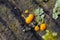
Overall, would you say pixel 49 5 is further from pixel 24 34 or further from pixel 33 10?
pixel 24 34

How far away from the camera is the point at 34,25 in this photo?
2.22 m

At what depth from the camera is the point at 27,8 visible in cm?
231

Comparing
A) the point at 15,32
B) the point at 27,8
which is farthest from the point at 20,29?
the point at 27,8

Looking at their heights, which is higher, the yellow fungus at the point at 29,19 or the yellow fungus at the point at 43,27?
the yellow fungus at the point at 29,19

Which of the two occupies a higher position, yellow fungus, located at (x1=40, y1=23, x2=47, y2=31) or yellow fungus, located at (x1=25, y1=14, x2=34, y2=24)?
yellow fungus, located at (x1=25, y1=14, x2=34, y2=24)

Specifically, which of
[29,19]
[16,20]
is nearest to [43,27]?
[29,19]

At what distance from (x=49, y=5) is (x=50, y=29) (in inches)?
9.9

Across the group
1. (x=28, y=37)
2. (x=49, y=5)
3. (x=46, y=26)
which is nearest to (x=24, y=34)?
(x=28, y=37)

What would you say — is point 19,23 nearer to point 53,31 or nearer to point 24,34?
point 24,34

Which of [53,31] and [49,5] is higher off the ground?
[49,5]

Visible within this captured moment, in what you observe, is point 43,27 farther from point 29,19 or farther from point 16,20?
point 16,20

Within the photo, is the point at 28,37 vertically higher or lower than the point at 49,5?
lower

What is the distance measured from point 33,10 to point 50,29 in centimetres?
26

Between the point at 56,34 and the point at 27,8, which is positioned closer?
the point at 56,34
